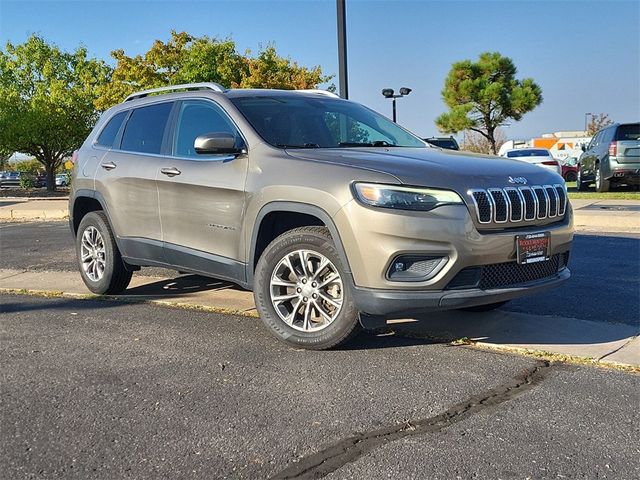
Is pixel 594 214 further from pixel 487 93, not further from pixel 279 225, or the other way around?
pixel 487 93

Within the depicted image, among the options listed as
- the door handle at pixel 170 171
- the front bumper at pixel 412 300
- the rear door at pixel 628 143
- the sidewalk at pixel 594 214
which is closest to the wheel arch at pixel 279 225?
the front bumper at pixel 412 300

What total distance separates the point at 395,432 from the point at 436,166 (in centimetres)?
171

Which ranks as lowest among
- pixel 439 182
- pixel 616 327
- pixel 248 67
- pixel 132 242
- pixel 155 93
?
pixel 616 327

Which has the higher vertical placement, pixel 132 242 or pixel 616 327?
pixel 132 242

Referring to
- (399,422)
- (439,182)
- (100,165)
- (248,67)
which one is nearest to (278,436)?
(399,422)

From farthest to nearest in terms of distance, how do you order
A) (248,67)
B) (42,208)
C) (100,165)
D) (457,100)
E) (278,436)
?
1. (457,100)
2. (248,67)
3. (42,208)
4. (100,165)
5. (278,436)

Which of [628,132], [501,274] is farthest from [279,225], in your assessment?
[628,132]

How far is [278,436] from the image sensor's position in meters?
2.99

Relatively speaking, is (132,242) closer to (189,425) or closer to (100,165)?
(100,165)

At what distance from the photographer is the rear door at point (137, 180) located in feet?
17.9

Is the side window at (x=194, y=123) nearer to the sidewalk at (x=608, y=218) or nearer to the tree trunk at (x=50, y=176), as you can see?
the sidewalk at (x=608, y=218)

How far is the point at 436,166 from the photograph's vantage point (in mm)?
4016

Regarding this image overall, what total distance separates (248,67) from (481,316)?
2392cm

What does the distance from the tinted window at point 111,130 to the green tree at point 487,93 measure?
112ft
